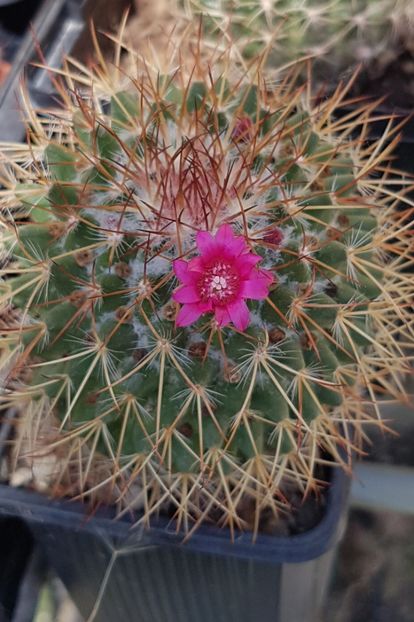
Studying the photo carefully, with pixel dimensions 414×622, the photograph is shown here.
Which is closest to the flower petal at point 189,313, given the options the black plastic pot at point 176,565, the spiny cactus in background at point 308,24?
the black plastic pot at point 176,565

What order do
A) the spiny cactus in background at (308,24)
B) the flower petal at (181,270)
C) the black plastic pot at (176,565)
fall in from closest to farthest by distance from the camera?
1. the flower petal at (181,270)
2. the black plastic pot at (176,565)
3. the spiny cactus in background at (308,24)

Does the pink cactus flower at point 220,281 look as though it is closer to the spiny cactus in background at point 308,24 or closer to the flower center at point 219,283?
the flower center at point 219,283

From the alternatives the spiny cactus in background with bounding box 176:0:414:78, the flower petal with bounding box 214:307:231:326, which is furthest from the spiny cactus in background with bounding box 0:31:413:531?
the spiny cactus in background with bounding box 176:0:414:78

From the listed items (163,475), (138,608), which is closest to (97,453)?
(163,475)

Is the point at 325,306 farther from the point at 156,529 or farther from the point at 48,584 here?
the point at 48,584

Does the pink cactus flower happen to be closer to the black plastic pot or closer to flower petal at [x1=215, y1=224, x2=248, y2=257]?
flower petal at [x1=215, y1=224, x2=248, y2=257]

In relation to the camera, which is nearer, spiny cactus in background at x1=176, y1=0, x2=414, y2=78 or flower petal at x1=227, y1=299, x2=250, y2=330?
flower petal at x1=227, y1=299, x2=250, y2=330

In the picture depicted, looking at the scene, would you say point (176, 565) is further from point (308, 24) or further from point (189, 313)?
point (308, 24)

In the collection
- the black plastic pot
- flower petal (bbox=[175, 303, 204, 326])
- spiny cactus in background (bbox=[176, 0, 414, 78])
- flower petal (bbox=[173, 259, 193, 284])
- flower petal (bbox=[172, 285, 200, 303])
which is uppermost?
spiny cactus in background (bbox=[176, 0, 414, 78])
